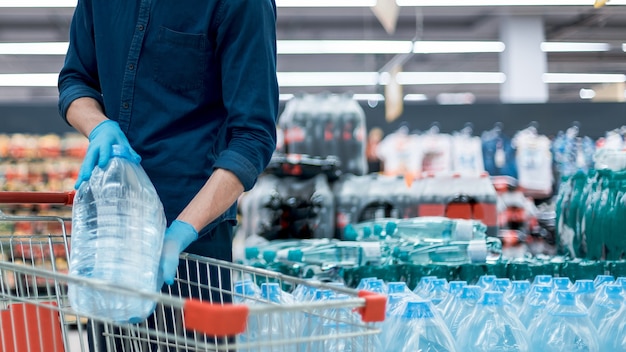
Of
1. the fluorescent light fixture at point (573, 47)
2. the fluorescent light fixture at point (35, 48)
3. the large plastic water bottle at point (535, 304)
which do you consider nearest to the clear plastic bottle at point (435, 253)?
the large plastic water bottle at point (535, 304)

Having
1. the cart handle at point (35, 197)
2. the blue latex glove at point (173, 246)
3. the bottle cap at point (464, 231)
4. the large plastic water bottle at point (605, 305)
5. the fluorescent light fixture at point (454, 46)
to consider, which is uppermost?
the fluorescent light fixture at point (454, 46)

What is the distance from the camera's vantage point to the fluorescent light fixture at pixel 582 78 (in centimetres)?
1748

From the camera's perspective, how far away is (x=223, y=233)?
1.72 m

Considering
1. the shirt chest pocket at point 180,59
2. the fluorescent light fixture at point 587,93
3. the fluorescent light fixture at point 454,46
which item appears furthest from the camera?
the fluorescent light fixture at point 587,93

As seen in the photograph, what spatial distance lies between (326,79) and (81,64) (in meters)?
15.1

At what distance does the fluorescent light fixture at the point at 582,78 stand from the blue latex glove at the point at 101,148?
56.1 ft

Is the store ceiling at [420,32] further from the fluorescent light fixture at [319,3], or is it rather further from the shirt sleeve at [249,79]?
the shirt sleeve at [249,79]

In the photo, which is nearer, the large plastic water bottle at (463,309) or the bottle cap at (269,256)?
the large plastic water bottle at (463,309)

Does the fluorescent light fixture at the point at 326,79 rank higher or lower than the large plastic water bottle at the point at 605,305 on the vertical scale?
higher

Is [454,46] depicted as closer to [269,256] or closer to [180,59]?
[269,256]

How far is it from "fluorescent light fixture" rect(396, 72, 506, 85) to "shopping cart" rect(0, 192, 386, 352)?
15260mm

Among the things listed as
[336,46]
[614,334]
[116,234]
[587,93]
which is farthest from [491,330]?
[587,93]

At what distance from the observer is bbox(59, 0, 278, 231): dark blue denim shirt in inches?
62.4

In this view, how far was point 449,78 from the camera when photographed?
17359 millimetres
